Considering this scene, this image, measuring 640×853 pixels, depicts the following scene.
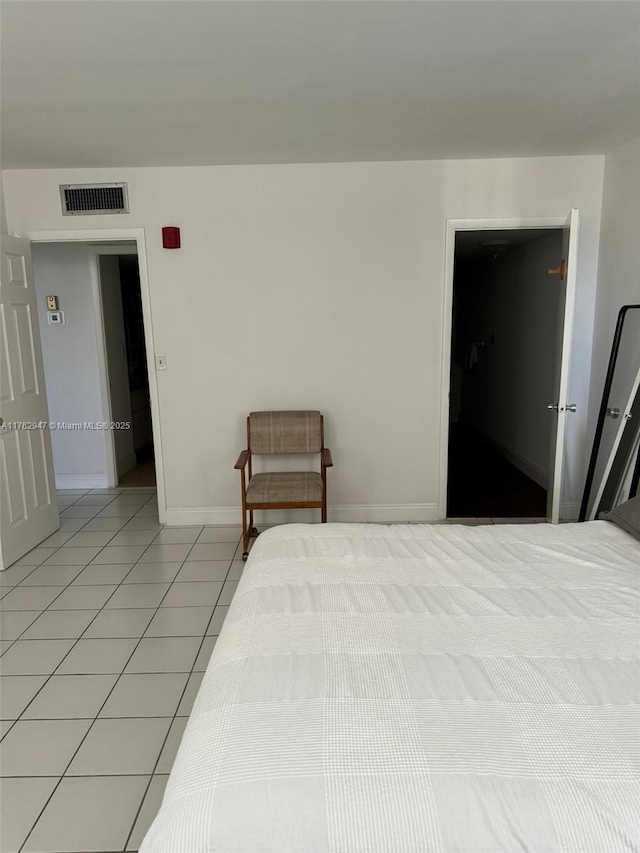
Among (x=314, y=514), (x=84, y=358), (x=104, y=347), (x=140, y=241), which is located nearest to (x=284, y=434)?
(x=314, y=514)

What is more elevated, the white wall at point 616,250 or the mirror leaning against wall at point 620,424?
the white wall at point 616,250

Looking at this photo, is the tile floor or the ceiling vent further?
Answer: the ceiling vent

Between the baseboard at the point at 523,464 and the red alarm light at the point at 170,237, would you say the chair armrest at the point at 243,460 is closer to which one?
the red alarm light at the point at 170,237

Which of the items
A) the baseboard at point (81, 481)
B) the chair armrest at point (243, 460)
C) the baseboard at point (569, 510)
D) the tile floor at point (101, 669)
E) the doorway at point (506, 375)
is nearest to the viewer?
the tile floor at point (101, 669)

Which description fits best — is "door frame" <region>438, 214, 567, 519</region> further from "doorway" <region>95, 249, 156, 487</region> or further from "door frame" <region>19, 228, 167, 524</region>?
"doorway" <region>95, 249, 156, 487</region>

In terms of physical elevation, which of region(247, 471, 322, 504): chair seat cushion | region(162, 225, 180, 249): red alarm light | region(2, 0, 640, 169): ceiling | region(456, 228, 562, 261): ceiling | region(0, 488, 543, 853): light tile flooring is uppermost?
region(2, 0, 640, 169): ceiling

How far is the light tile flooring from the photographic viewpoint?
1688mm

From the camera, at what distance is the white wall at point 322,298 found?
11.9ft

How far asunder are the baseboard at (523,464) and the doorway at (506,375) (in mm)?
11

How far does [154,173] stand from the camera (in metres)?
3.65

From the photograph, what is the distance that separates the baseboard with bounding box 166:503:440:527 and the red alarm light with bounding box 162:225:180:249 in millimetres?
1860

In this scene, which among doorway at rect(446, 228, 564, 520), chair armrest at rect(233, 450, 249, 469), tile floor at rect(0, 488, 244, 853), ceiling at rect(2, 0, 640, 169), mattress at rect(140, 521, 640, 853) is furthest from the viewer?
doorway at rect(446, 228, 564, 520)

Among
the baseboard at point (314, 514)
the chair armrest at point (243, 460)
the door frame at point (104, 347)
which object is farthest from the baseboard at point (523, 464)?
the door frame at point (104, 347)

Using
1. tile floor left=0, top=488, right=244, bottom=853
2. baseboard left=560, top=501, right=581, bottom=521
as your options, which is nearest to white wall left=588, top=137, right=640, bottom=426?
baseboard left=560, top=501, right=581, bottom=521
